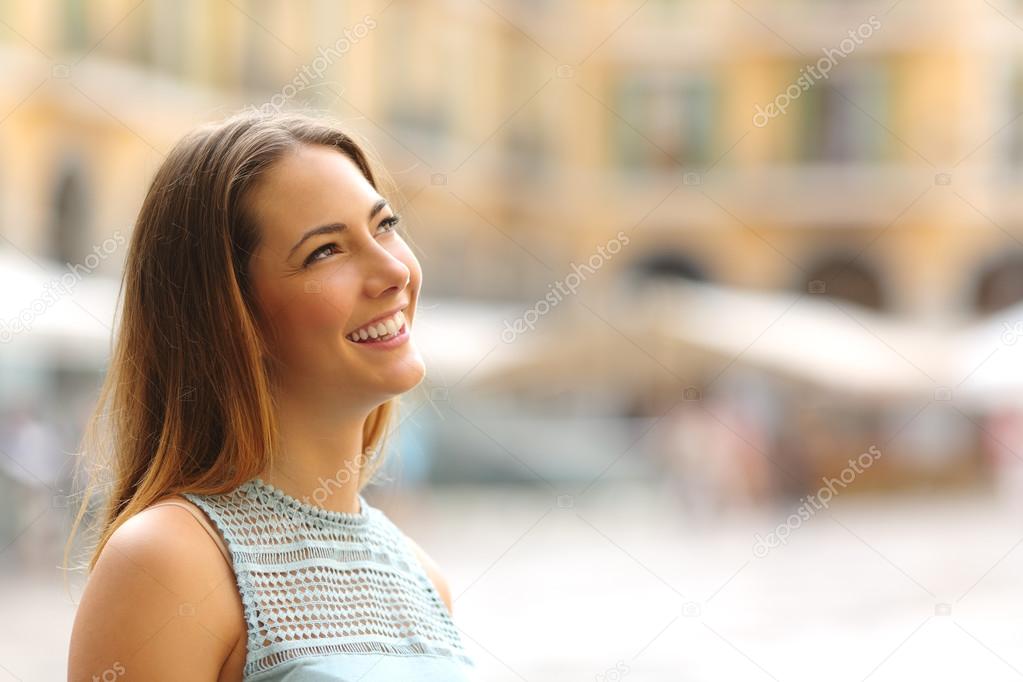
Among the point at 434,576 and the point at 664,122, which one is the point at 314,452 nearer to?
the point at 434,576

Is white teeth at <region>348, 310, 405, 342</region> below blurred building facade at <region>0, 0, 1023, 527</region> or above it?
above

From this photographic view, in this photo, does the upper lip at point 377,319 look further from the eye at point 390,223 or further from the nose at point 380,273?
the eye at point 390,223

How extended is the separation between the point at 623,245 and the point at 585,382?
55.3ft

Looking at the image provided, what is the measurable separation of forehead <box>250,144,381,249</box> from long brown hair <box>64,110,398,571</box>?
0.06 ft

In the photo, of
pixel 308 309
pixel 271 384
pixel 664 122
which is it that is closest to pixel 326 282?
pixel 308 309

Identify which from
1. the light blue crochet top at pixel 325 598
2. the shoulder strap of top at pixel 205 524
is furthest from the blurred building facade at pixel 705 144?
the shoulder strap of top at pixel 205 524

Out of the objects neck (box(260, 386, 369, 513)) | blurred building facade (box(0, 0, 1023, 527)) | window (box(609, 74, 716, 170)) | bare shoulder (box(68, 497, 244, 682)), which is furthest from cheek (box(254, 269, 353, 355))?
window (box(609, 74, 716, 170))

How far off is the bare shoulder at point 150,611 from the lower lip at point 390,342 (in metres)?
0.40

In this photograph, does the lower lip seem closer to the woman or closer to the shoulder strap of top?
the woman

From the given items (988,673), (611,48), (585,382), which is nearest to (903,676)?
(988,673)

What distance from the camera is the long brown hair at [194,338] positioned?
2.02m

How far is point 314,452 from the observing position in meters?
2.15

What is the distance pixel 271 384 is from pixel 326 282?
0.59 feet

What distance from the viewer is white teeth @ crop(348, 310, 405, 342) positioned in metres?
2.11
